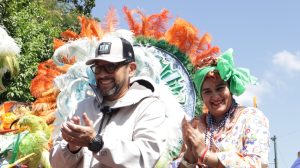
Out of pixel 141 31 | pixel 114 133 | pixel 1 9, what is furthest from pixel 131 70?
pixel 1 9

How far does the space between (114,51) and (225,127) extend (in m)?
0.81

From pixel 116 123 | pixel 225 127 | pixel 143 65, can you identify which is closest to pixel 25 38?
pixel 143 65

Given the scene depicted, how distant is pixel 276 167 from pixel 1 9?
65.4ft

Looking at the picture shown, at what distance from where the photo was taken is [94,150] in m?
2.32

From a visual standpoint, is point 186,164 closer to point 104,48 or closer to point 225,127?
point 225,127

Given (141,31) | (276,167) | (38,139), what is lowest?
(276,167)

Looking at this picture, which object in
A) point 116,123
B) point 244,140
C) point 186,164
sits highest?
point 116,123

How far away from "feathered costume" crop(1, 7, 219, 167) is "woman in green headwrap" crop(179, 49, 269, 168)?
1.04 m

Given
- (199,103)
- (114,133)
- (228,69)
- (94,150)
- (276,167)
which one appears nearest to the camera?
(94,150)

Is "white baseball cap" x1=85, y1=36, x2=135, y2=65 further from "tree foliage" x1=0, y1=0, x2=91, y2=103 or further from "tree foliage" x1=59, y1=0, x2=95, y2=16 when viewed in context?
"tree foliage" x1=59, y1=0, x2=95, y2=16

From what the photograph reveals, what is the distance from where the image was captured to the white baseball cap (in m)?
2.63

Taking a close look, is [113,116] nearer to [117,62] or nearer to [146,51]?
[117,62]

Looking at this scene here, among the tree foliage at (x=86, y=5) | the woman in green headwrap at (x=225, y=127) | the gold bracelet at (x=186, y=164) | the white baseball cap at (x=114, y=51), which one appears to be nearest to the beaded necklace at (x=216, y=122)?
the woman in green headwrap at (x=225, y=127)

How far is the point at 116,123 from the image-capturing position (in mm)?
2584
